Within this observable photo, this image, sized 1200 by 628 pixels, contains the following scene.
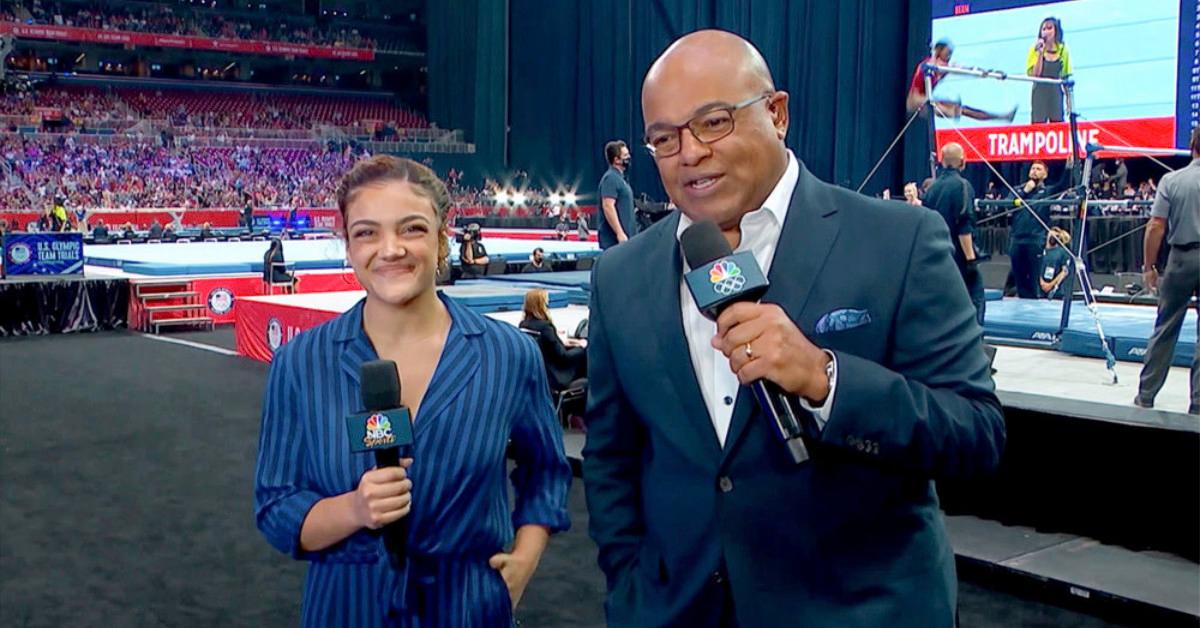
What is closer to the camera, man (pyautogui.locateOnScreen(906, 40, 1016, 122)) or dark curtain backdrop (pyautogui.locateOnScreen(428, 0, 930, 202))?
man (pyautogui.locateOnScreen(906, 40, 1016, 122))

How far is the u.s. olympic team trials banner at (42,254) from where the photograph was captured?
11.6m

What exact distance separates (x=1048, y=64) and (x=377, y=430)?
551 inches

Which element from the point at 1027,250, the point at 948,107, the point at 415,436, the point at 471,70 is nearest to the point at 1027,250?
the point at 1027,250

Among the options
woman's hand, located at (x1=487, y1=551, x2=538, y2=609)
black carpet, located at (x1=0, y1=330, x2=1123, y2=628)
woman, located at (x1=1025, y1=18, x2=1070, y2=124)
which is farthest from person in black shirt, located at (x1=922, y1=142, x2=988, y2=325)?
woman, located at (x1=1025, y1=18, x2=1070, y2=124)

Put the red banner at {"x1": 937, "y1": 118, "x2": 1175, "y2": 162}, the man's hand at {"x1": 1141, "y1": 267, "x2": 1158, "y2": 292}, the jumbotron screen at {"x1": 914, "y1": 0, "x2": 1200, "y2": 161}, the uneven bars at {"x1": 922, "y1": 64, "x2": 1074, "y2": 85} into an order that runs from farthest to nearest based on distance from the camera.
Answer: the red banner at {"x1": 937, "y1": 118, "x2": 1175, "y2": 162}, the jumbotron screen at {"x1": 914, "y1": 0, "x2": 1200, "y2": 161}, the uneven bars at {"x1": 922, "y1": 64, "x2": 1074, "y2": 85}, the man's hand at {"x1": 1141, "y1": 267, "x2": 1158, "y2": 292}

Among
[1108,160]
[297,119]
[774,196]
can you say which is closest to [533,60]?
[297,119]

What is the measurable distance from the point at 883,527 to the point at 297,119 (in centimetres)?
3506

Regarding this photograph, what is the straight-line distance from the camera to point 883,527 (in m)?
1.31

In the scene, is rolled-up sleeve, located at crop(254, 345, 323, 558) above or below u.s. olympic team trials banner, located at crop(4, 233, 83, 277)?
below

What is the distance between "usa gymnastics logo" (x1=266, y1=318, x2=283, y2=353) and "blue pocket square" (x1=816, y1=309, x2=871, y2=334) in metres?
8.71

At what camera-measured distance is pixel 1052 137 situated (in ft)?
47.4

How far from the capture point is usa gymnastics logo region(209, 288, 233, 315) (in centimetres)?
1284

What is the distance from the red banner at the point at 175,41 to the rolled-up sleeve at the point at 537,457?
33.1 meters

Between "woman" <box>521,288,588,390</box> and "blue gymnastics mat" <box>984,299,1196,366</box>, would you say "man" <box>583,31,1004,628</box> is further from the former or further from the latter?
"blue gymnastics mat" <box>984,299,1196,366</box>
